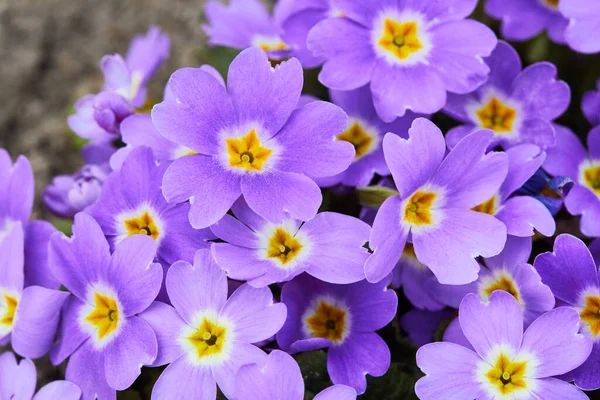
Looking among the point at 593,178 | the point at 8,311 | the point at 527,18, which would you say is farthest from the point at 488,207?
the point at 8,311

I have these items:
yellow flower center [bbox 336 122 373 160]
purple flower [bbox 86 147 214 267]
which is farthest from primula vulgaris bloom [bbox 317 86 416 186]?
purple flower [bbox 86 147 214 267]

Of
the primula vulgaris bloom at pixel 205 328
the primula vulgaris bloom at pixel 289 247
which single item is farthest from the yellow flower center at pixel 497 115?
the primula vulgaris bloom at pixel 205 328

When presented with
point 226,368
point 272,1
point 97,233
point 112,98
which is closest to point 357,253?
point 226,368

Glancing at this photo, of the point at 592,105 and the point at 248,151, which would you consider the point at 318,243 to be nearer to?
the point at 248,151

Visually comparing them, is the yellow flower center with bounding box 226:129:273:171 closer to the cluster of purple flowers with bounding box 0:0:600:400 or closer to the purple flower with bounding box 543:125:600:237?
the cluster of purple flowers with bounding box 0:0:600:400

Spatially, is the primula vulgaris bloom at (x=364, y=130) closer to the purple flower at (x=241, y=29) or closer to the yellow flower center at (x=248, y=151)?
the yellow flower center at (x=248, y=151)

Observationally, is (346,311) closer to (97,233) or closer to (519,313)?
(519,313)
